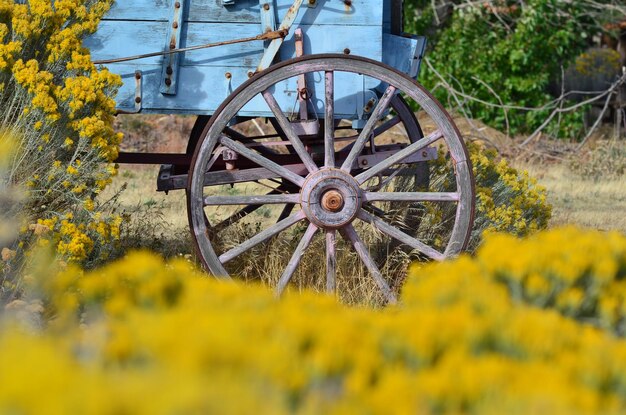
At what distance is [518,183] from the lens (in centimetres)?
654

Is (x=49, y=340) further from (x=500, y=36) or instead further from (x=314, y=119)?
(x=500, y=36)

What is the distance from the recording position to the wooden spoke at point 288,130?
5.05 meters

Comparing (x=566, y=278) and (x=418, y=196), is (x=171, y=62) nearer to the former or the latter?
(x=418, y=196)

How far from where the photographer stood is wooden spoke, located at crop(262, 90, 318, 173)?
5.05 m

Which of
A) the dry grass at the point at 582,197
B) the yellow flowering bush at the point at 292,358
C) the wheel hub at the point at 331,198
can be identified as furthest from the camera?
the dry grass at the point at 582,197

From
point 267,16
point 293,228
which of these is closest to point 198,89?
point 267,16

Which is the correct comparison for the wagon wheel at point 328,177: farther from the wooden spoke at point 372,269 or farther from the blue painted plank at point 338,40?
the blue painted plank at point 338,40

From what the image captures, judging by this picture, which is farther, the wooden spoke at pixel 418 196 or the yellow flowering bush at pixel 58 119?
the wooden spoke at pixel 418 196

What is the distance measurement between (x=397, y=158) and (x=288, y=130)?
0.61 meters

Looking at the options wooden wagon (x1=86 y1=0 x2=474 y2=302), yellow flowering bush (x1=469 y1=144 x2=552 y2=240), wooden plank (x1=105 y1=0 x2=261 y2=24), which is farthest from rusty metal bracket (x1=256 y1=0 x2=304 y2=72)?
yellow flowering bush (x1=469 y1=144 x2=552 y2=240)

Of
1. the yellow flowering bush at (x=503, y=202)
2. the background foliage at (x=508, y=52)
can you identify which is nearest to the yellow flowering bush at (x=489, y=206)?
the yellow flowering bush at (x=503, y=202)

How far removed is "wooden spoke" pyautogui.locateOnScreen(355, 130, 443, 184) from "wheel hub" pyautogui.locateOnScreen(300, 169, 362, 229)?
99mm

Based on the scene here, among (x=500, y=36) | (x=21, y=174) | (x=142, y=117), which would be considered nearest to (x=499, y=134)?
(x=500, y=36)

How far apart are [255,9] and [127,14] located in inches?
28.1
